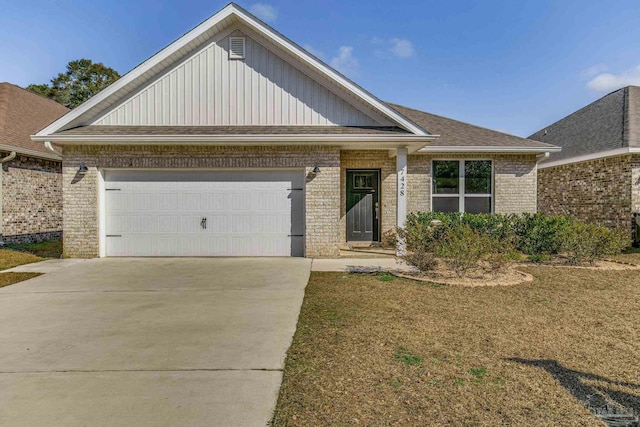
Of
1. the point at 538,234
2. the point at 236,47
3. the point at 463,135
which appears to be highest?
the point at 236,47

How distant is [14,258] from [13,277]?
2625mm

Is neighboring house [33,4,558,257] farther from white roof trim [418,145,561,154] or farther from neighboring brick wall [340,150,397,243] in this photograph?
white roof trim [418,145,561,154]

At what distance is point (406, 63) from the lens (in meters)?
17.7

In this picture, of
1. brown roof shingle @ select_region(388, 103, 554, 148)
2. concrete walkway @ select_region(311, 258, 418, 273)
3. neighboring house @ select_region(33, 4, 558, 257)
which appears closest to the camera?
concrete walkway @ select_region(311, 258, 418, 273)

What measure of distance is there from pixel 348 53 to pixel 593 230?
63.8 feet

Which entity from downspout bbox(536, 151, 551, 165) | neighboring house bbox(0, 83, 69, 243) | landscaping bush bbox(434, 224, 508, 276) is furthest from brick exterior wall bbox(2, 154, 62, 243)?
downspout bbox(536, 151, 551, 165)

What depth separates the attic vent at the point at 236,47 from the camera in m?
10.1

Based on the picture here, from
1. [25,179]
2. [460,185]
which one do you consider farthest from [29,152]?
[460,185]

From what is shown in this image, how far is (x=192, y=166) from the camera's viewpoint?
9.97m

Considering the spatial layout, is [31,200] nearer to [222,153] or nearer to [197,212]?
[197,212]

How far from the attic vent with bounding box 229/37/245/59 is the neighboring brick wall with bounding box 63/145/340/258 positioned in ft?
8.53

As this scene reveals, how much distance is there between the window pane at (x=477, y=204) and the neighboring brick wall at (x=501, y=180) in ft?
0.80

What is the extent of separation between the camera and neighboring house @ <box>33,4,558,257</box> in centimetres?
984

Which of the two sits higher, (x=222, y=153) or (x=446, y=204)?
(x=222, y=153)
